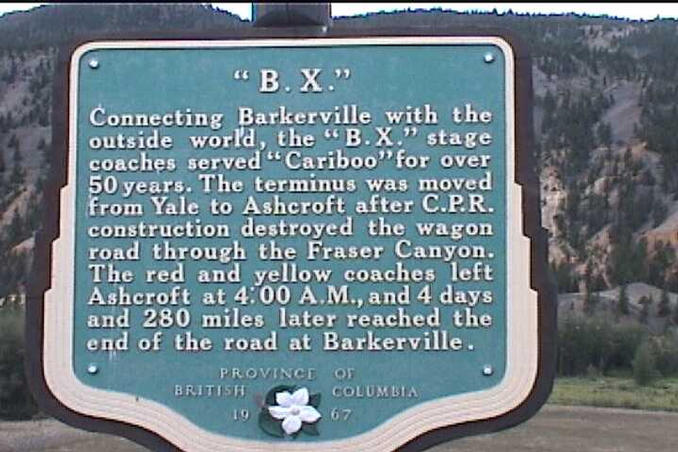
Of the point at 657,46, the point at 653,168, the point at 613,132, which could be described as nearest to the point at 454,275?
the point at 653,168

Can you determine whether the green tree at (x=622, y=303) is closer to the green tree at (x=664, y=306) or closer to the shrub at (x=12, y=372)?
the green tree at (x=664, y=306)

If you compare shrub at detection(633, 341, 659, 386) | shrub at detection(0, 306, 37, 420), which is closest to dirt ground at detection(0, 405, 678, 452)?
shrub at detection(0, 306, 37, 420)

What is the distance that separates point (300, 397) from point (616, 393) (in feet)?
144

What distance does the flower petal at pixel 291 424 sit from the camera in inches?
243

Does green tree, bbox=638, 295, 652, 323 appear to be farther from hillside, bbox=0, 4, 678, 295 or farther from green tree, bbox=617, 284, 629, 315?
hillside, bbox=0, 4, 678, 295

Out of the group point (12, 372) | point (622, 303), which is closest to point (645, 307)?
point (622, 303)

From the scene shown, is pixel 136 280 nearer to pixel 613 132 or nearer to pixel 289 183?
pixel 289 183

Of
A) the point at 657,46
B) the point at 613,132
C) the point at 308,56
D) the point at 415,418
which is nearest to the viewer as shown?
the point at 415,418

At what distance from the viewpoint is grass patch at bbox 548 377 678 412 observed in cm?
4378

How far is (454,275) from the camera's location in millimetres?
6199

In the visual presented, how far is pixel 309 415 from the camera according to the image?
20.2ft

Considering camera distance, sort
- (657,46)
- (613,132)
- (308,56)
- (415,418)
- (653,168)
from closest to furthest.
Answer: (415,418), (308,56), (653,168), (613,132), (657,46)

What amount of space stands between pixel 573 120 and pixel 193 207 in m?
80.0

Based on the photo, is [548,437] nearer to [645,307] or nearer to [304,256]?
[304,256]
